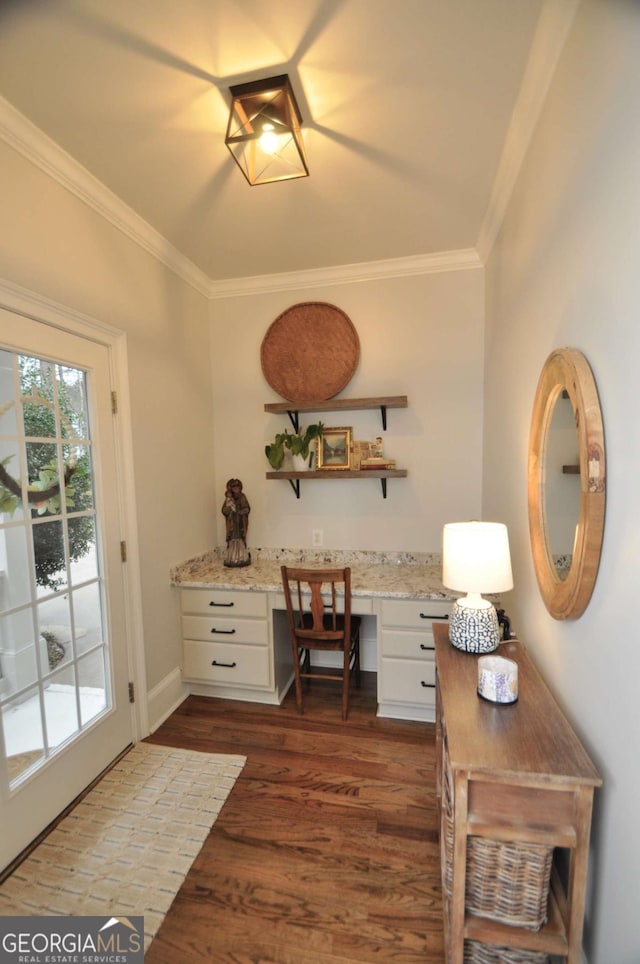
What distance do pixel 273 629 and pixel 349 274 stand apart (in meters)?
2.27

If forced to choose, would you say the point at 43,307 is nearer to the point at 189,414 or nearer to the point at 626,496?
the point at 189,414

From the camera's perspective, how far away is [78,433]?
1770 mm

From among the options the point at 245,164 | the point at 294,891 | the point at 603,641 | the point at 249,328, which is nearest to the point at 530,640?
the point at 603,641

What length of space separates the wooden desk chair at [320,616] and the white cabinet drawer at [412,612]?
217mm

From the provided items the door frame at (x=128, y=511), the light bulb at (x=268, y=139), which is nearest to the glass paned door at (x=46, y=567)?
the door frame at (x=128, y=511)

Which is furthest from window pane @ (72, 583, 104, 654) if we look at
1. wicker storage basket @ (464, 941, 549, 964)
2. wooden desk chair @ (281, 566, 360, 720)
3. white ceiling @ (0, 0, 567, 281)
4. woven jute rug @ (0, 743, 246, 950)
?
white ceiling @ (0, 0, 567, 281)

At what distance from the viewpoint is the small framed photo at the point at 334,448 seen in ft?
8.66

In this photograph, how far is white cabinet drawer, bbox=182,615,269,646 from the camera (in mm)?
2338

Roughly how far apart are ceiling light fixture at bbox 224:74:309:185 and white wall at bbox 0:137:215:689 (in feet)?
2.52

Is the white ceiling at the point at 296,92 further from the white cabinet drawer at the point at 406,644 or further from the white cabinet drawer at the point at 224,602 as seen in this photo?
the white cabinet drawer at the point at 406,644

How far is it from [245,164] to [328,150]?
342 mm

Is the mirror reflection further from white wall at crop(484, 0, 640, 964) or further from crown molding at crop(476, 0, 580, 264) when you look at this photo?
crown molding at crop(476, 0, 580, 264)

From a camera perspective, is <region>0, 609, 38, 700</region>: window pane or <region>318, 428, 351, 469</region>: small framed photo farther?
<region>318, 428, 351, 469</region>: small framed photo

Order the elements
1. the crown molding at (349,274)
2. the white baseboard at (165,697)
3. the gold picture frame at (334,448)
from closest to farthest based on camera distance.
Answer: the white baseboard at (165,697) → the crown molding at (349,274) → the gold picture frame at (334,448)
